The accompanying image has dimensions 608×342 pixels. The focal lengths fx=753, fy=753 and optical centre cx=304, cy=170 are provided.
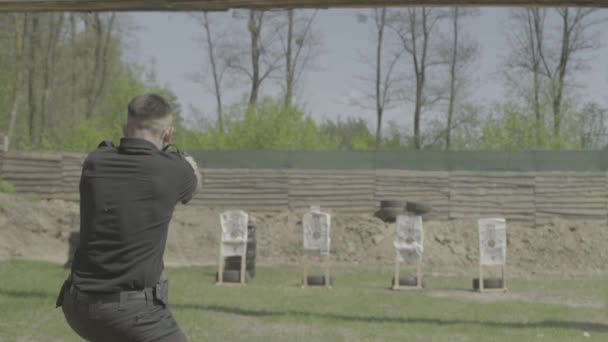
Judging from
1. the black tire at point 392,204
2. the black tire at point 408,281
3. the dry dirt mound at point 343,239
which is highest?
the black tire at point 392,204

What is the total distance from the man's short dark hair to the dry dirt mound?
1686cm

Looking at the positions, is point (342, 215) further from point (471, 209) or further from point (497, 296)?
point (497, 296)

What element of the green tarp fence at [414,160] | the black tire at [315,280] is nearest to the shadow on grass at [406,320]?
the black tire at [315,280]

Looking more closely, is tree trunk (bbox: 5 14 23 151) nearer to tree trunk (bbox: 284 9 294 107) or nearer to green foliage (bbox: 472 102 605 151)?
tree trunk (bbox: 284 9 294 107)

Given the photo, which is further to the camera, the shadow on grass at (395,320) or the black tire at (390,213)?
the black tire at (390,213)

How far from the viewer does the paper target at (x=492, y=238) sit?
1473 centimetres

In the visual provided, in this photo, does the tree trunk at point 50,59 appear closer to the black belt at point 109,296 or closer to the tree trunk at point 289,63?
the tree trunk at point 289,63

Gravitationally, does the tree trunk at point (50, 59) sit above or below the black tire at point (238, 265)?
above

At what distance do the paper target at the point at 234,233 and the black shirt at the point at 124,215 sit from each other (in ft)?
36.9

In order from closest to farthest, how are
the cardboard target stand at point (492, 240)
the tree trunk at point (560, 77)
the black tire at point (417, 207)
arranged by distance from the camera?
the cardboard target stand at point (492, 240), the black tire at point (417, 207), the tree trunk at point (560, 77)

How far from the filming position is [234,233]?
49.3 ft

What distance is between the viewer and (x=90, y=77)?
129ft

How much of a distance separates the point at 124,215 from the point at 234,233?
11.5 metres

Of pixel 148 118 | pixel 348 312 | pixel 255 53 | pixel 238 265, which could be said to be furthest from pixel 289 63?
pixel 148 118
